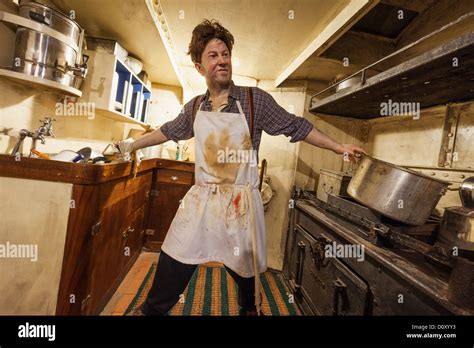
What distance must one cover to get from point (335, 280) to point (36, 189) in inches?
82.9

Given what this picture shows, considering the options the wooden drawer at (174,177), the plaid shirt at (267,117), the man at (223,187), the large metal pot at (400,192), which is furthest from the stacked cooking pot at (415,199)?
the wooden drawer at (174,177)

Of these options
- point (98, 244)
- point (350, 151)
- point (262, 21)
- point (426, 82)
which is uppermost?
point (262, 21)

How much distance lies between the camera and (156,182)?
3355mm

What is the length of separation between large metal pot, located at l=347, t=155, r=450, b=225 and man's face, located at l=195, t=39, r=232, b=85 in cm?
98

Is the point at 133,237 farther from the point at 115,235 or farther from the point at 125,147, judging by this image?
the point at 125,147

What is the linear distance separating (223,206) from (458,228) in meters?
1.22

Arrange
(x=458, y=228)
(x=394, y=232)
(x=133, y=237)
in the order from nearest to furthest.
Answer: (x=458, y=228)
(x=394, y=232)
(x=133, y=237)

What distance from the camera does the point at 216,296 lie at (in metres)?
2.40

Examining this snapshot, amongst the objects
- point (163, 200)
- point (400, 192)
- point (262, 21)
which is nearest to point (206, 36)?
point (262, 21)

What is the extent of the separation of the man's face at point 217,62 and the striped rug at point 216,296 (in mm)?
1970

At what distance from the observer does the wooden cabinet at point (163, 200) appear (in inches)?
132

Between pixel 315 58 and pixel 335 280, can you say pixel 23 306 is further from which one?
pixel 315 58
